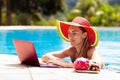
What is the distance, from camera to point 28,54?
5.30 metres

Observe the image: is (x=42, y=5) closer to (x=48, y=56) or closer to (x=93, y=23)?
(x=93, y=23)

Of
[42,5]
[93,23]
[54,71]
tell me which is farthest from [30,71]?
[42,5]

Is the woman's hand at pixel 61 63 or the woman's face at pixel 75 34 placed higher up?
the woman's face at pixel 75 34

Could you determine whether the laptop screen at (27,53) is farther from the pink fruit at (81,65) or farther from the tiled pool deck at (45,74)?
the pink fruit at (81,65)

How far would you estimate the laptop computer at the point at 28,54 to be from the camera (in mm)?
5160

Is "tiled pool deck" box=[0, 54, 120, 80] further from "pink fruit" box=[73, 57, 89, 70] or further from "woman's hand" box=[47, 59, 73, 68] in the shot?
"woman's hand" box=[47, 59, 73, 68]

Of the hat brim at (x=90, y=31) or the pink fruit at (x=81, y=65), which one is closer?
the pink fruit at (x=81, y=65)

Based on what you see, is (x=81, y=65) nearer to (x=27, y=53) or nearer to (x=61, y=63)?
(x=61, y=63)

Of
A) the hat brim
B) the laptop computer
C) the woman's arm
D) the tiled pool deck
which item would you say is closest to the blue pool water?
the woman's arm

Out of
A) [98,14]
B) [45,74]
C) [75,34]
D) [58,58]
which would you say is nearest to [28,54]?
[58,58]

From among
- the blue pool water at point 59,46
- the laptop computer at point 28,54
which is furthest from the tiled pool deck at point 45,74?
the blue pool water at point 59,46

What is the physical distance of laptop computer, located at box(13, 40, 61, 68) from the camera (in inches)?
203

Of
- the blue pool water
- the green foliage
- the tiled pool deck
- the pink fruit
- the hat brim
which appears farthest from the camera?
the green foliage

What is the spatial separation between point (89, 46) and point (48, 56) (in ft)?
1.98
